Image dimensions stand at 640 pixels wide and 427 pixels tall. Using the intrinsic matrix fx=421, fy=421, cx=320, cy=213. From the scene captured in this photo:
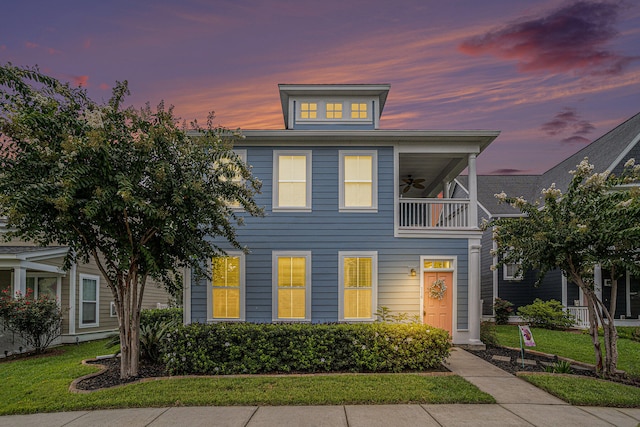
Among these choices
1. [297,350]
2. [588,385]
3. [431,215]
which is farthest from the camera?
[431,215]

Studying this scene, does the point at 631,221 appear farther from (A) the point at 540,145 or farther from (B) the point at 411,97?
(A) the point at 540,145

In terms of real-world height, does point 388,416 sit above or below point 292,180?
below

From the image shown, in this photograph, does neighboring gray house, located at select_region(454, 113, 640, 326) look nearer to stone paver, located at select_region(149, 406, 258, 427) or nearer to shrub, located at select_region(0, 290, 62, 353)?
stone paver, located at select_region(149, 406, 258, 427)

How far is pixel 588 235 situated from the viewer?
285 inches

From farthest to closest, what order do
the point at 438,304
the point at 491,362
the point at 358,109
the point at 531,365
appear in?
1. the point at 358,109
2. the point at 438,304
3. the point at 491,362
4. the point at 531,365

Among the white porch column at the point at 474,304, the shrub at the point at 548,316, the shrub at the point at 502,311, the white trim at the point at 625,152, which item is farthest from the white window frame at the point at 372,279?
the white trim at the point at 625,152

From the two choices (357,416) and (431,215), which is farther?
(431,215)

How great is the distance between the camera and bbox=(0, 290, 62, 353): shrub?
405 inches

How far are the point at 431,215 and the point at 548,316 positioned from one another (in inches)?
298

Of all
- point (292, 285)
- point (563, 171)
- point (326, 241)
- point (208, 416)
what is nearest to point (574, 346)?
point (326, 241)

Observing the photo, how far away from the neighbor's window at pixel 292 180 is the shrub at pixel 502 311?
10732mm

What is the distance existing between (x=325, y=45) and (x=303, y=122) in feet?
7.45

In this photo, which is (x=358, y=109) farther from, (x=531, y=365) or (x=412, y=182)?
(x=531, y=365)

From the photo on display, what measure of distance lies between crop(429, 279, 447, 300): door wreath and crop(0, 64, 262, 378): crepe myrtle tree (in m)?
5.69
